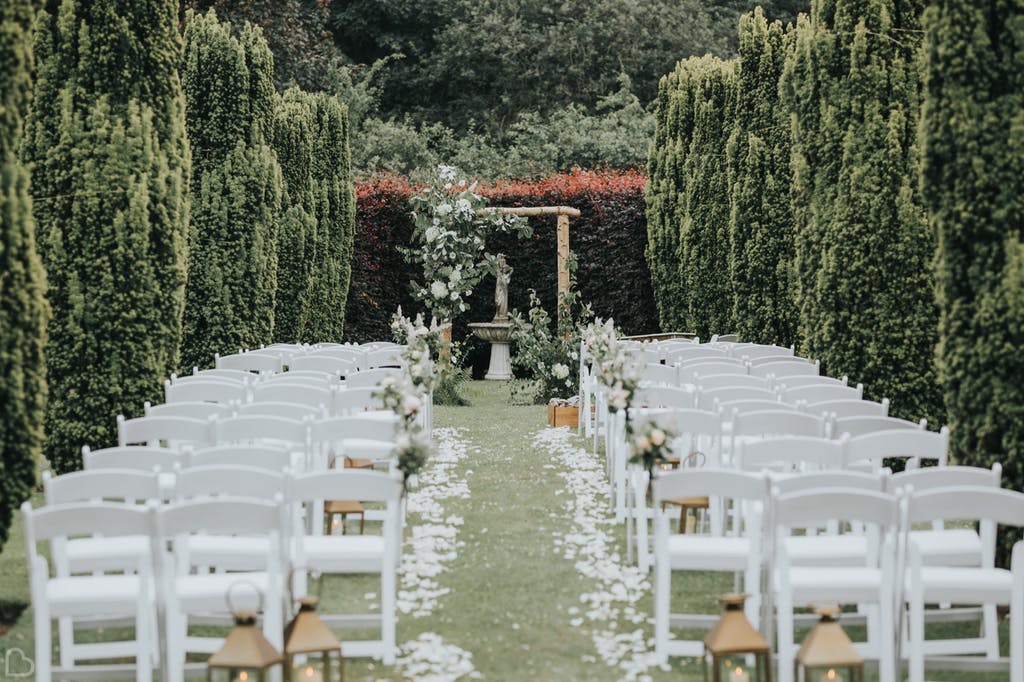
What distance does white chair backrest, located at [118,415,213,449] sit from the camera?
6914mm

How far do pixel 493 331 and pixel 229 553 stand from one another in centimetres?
1257

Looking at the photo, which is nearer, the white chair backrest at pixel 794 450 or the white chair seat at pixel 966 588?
the white chair seat at pixel 966 588

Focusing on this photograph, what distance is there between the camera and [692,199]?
1647 cm

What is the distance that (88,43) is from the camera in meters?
9.21

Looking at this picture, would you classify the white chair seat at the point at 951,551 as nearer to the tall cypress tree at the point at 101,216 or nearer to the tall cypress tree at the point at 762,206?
the tall cypress tree at the point at 101,216

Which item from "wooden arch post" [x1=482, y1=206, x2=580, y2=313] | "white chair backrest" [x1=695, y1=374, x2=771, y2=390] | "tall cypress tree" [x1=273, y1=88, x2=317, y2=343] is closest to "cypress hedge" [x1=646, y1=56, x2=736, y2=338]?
"wooden arch post" [x1=482, y1=206, x2=580, y2=313]

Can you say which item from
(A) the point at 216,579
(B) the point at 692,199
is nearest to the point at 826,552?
(A) the point at 216,579

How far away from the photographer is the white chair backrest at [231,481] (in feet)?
17.7

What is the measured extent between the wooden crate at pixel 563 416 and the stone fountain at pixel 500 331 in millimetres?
4492

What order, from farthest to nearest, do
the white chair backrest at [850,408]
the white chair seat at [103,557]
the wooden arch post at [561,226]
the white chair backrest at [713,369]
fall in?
the wooden arch post at [561,226]
the white chair backrest at [713,369]
the white chair backrest at [850,408]
the white chair seat at [103,557]

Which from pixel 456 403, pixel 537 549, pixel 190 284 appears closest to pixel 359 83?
pixel 456 403

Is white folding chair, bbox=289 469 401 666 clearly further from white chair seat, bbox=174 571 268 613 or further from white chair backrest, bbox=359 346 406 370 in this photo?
white chair backrest, bbox=359 346 406 370

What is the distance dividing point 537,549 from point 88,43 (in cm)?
511

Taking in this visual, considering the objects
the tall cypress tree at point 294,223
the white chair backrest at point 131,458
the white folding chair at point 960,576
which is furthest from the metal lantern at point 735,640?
the tall cypress tree at point 294,223
